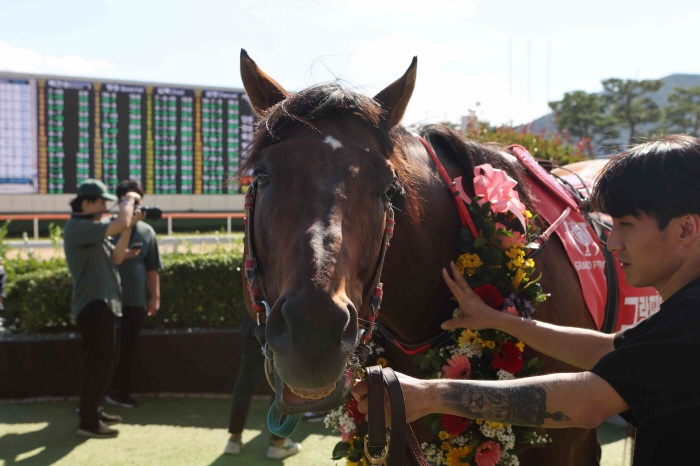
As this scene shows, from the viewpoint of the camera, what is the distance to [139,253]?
4965mm

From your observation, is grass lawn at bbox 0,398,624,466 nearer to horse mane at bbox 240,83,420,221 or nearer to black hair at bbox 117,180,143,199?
black hair at bbox 117,180,143,199

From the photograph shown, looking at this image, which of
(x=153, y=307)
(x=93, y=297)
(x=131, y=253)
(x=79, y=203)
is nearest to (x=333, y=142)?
(x=93, y=297)

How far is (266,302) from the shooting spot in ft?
4.64

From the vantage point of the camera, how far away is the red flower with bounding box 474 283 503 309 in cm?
197

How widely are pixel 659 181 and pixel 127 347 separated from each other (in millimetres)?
4711

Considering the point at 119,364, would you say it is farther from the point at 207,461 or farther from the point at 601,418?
the point at 601,418

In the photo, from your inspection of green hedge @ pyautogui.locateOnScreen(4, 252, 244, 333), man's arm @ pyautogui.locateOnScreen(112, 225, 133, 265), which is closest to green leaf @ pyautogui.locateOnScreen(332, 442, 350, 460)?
man's arm @ pyautogui.locateOnScreen(112, 225, 133, 265)

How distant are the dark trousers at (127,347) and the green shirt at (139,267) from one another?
82mm

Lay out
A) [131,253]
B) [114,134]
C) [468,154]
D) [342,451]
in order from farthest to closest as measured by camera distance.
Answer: [114,134]
[131,253]
[468,154]
[342,451]

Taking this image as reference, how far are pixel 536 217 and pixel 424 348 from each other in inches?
28.8

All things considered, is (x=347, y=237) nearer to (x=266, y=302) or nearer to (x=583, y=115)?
(x=266, y=302)

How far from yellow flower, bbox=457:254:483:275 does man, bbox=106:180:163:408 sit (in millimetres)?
3696

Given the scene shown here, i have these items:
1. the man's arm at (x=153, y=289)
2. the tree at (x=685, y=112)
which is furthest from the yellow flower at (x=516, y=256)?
the tree at (x=685, y=112)

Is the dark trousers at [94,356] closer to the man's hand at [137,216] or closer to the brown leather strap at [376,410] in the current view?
the man's hand at [137,216]
